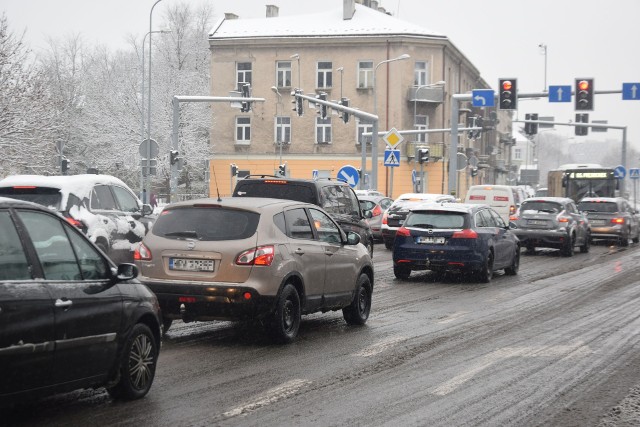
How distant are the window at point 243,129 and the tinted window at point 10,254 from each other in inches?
2616

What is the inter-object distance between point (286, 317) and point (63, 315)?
4658mm

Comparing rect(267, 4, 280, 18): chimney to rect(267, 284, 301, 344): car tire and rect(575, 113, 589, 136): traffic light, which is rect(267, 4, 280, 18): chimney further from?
rect(267, 284, 301, 344): car tire

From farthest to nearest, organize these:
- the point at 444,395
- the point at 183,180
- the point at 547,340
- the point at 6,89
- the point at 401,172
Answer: the point at 183,180 → the point at 401,172 → the point at 6,89 → the point at 547,340 → the point at 444,395

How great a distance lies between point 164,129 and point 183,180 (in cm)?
593

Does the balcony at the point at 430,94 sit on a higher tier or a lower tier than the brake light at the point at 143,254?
higher

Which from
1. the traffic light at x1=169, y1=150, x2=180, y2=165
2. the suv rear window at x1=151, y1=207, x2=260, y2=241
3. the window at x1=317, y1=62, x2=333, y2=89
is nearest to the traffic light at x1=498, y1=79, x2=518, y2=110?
the traffic light at x1=169, y1=150, x2=180, y2=165

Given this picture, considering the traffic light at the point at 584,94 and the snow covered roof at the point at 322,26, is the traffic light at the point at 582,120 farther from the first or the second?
the snow covered roof at the point at 322,26

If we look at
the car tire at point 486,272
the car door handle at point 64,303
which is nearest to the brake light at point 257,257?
Result: the car door handle at point 64,303

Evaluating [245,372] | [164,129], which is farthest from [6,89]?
[245,372]

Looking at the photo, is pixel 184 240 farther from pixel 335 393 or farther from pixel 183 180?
pixel 183 180

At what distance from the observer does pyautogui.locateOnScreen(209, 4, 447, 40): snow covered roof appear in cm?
7025

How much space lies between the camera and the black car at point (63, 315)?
6285 mm

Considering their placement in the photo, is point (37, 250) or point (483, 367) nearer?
point (37, 250)

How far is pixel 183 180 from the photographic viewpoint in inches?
3022
